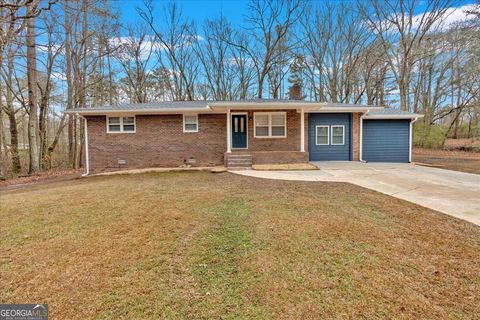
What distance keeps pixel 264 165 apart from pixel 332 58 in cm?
1664

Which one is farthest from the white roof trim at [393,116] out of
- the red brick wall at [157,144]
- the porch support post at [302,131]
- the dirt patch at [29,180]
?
the dirt patch at [29,180]

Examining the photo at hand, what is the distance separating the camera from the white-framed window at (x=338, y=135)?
12.0m

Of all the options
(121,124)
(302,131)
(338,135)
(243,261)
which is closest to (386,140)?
(338,135)

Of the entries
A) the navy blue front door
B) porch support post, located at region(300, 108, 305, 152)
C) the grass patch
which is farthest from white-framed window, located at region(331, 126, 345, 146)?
the grass patch

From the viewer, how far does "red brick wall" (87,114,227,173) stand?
37.6ft

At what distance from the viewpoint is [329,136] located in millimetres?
12078

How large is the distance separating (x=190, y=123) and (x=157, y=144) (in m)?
1.91

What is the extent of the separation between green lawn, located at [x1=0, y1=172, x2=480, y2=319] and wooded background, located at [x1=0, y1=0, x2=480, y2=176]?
16.0 metres

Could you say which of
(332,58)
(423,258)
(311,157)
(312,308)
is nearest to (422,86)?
(332,58)

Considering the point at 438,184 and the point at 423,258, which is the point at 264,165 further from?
the point at 423,258

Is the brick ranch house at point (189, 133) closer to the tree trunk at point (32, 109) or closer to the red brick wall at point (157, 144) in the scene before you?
the red brick wall at point (157, 144)

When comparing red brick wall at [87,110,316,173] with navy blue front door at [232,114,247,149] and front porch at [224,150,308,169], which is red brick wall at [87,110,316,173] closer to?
navy blue front door at [232,114,247,149]

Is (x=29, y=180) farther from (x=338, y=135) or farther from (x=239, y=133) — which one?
(x=338, y=135)

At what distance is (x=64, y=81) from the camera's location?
15992mm
